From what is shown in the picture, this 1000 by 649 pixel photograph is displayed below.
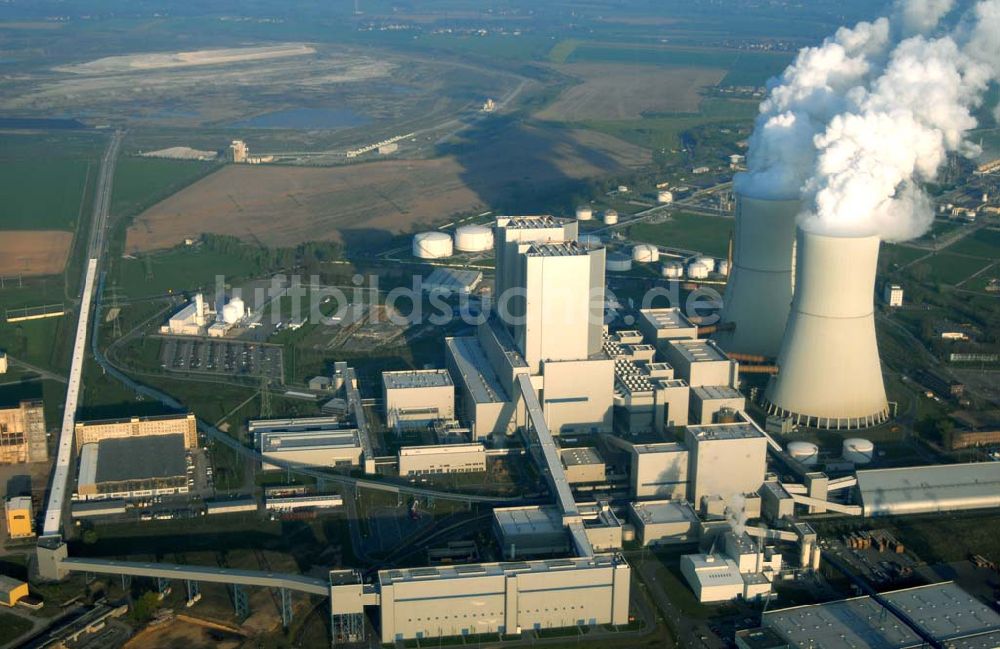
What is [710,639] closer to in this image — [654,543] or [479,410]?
[654,543]

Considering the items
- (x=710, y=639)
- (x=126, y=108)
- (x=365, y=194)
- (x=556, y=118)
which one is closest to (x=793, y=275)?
(x=710, y=639)

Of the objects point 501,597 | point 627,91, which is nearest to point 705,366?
point 501,597

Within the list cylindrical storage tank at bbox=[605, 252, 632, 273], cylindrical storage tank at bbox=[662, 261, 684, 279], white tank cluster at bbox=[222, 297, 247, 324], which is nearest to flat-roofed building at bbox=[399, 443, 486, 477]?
white tank cluster at bbox=[222, 297, 247, 324]

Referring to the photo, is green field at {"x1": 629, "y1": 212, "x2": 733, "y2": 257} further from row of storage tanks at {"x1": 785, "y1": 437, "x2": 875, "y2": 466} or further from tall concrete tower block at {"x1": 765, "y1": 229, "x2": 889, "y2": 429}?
row of storage tanks at {"x1": 785, "y1": 437, "x2": 875, "y2": 466}

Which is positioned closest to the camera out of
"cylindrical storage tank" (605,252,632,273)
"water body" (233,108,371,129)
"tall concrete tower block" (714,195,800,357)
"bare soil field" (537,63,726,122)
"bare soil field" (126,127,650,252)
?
"tall concrete tower block" (714,195,800,357)

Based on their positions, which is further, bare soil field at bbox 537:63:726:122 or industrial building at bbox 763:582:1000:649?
bare soil field at bbox 537:63:726:122

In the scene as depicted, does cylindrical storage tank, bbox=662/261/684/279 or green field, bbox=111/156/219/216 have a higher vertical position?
green field, bbox=111/156/219/216

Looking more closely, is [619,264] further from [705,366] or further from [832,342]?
[832,342]
